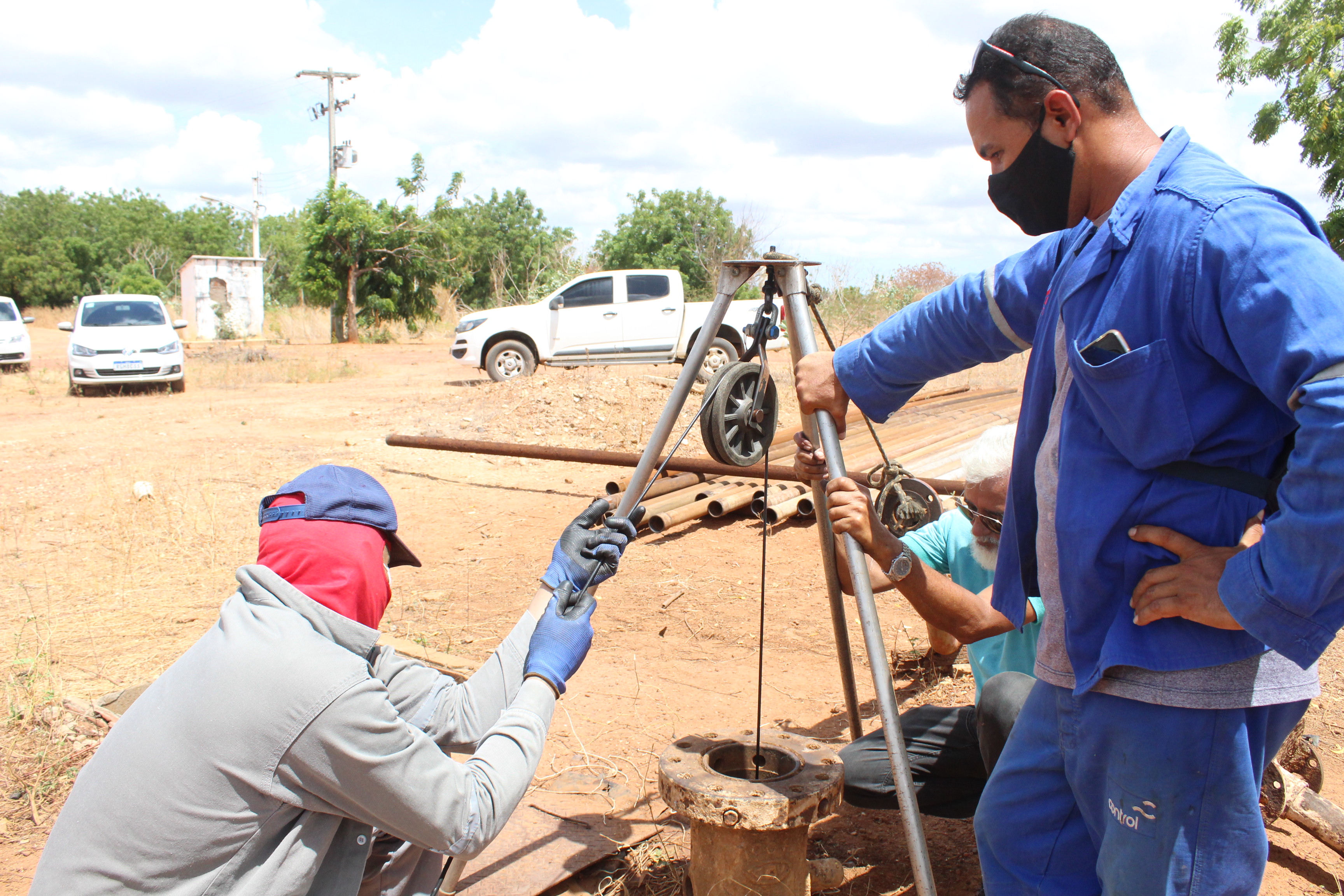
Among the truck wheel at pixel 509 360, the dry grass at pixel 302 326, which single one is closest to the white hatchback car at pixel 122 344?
the truck wheel at pixel 509 360

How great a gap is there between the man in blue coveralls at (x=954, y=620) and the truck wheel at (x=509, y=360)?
12.4m

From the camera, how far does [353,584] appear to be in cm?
197

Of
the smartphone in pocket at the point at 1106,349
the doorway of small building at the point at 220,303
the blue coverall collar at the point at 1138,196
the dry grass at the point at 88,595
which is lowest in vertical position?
the dry grass at the point at 88,595

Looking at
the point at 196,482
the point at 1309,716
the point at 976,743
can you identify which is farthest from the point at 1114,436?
the point at 196,482

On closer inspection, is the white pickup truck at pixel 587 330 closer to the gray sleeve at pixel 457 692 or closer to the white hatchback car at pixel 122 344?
the white hatchback car at pixel 122 344

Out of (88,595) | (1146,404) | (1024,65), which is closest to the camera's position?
(1146,404)

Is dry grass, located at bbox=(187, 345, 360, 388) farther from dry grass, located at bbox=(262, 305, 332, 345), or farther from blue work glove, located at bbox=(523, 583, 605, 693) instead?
blue work glove, located at bbox=(523, 583, 605, 693)

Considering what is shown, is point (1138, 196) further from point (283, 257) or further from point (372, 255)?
point (283, 257)

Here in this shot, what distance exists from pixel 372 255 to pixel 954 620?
84.8 feet

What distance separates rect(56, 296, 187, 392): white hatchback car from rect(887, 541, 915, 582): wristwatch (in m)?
14.7

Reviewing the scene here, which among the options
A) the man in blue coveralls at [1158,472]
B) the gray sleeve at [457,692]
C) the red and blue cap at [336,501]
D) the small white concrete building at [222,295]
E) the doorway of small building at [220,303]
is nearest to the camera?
the man in blue coveralls at [1158,472]

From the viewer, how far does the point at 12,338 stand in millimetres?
16875

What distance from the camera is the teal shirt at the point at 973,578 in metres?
2.84

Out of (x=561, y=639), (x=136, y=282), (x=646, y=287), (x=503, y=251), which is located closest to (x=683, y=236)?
(x=503, y=251)
